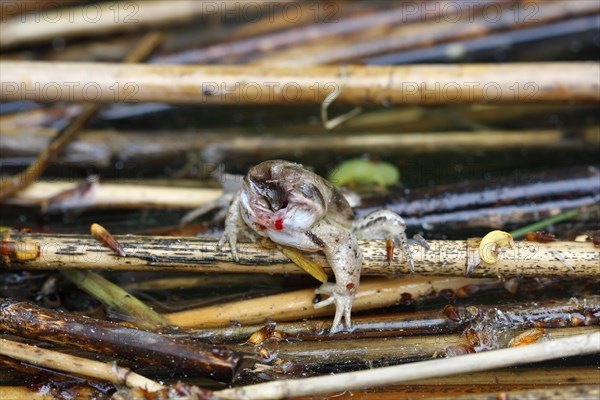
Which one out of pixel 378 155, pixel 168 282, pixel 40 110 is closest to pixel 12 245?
pixel 168 282

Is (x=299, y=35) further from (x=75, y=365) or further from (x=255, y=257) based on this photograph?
(x=75, y=365)

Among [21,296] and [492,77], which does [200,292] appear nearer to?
[21,296]

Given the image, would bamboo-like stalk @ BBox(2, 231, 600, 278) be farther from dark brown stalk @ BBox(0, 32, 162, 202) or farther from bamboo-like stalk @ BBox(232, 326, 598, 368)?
dark brown stalk @ BBox(0, 32, 162, 202)

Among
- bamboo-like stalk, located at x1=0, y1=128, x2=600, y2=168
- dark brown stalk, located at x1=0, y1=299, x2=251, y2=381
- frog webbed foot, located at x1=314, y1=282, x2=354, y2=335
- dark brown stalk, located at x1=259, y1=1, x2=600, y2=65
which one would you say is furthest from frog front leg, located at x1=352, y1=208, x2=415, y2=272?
dark brown stalk, located at x1=259, y1=1, x2=600, y2=65

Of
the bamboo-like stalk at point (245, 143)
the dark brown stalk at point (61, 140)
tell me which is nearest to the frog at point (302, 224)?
the bamboo-like stalk at point (245, 143)

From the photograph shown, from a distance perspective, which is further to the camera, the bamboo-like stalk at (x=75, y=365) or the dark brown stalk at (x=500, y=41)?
the dark brown stalk at (x=500, y=41)

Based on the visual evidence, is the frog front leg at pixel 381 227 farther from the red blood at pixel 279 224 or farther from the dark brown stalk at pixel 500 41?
the dark brown stalk at pixel 500 41
